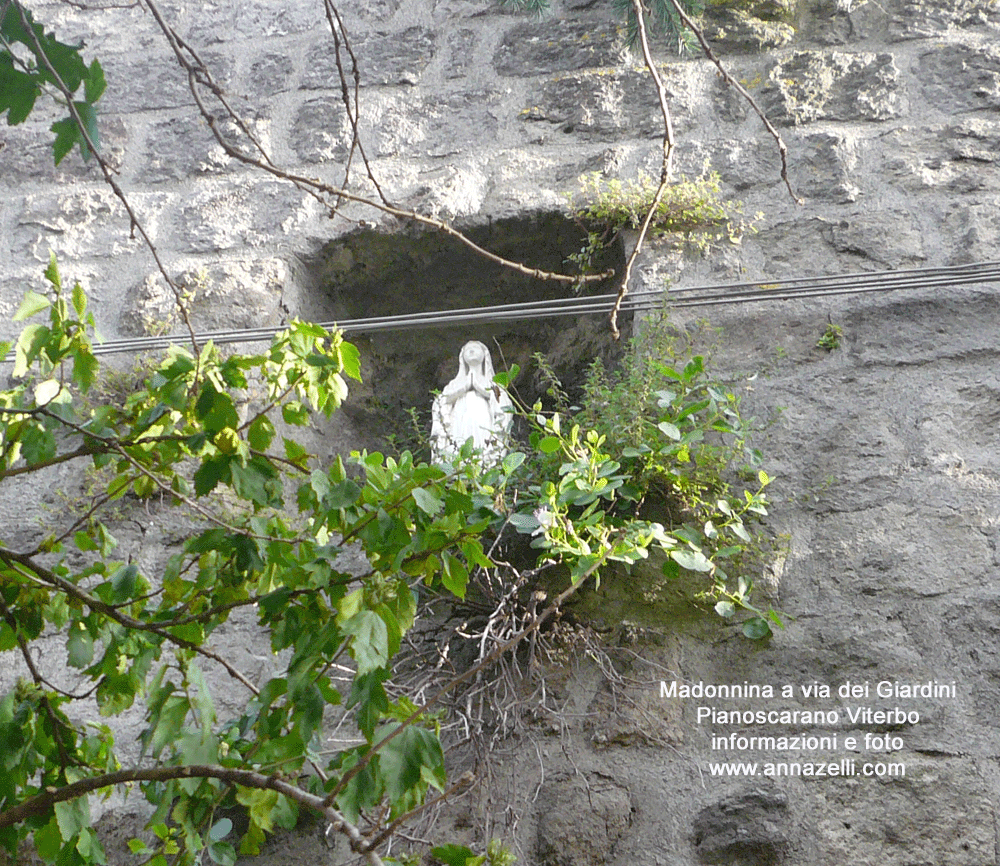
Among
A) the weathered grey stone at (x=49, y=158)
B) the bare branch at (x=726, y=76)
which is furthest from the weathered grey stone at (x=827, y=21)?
the weathered grey stone at (x=49, y=158)

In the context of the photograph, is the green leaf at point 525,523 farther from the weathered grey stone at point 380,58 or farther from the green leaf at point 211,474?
the weathered grey stone at point 380,58

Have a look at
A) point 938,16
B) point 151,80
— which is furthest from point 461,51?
point 938,16

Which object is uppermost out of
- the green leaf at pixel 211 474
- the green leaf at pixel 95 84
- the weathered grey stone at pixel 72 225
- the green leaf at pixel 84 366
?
the weathered grey stone at pixel 72 225

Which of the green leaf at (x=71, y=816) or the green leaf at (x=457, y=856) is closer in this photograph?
the green leaf at (x=457, y=856)

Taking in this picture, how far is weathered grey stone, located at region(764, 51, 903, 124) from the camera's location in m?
2.69

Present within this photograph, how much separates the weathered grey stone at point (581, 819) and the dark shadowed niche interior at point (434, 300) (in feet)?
3.71

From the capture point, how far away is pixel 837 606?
6.38 feet

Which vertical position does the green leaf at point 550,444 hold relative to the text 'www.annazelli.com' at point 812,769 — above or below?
above

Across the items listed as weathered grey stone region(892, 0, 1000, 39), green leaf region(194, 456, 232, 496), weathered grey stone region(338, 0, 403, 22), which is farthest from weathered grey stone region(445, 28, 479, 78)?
green leaf region(194, 456, 232, 496)

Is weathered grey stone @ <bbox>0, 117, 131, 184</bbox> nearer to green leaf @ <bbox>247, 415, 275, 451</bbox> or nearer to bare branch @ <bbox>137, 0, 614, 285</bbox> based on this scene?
bare branch @ <bbox>137, 0, 614, 285</bbox>

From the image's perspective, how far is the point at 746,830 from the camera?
5.71 ft

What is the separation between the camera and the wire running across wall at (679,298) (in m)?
2.26

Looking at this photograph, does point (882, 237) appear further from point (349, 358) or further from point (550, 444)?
point (349, 358)

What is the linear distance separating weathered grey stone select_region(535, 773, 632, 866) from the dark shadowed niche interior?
1.13 meters
